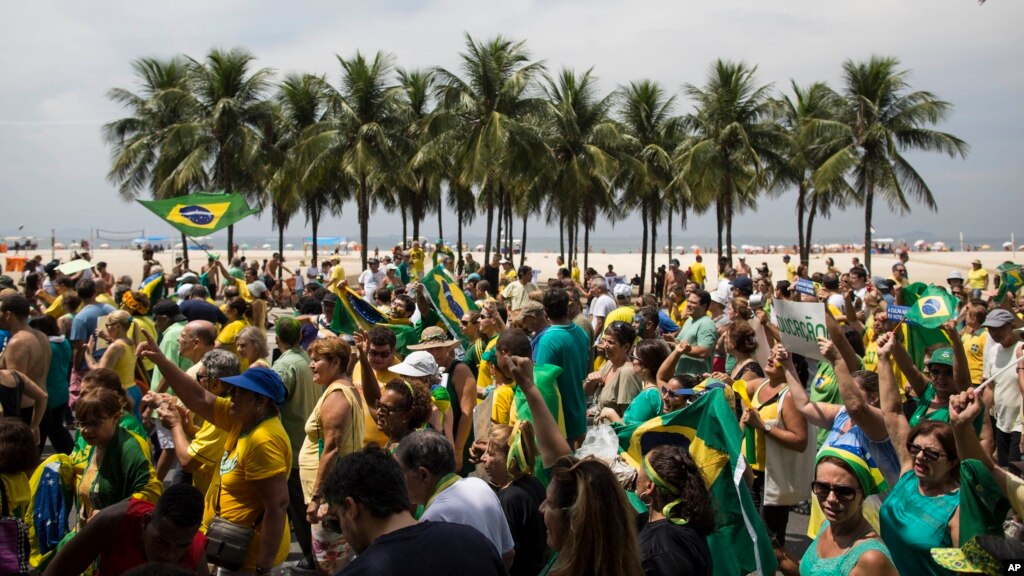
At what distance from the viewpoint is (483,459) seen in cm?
442

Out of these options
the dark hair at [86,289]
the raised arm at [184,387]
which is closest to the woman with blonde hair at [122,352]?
the dark hair at [86,289]

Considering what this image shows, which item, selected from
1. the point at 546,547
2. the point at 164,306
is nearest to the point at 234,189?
the point at 164,306

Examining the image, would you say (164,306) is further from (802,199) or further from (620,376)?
(802,199)

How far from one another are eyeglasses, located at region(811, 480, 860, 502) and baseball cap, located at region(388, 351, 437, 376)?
2.43 m

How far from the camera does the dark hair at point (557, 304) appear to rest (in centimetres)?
681

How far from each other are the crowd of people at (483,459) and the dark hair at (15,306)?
2cm

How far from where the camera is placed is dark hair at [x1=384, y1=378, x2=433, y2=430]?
4.48 meters

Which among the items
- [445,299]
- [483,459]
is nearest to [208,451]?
[483,459]

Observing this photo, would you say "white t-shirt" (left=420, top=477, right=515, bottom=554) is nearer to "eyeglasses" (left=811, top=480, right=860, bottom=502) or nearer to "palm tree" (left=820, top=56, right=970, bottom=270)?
"eyeglasses" (left=811, top=480, right=860, bottom=502)

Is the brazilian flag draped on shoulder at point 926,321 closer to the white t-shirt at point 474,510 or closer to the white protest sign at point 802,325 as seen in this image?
the white protest sign at point 802,325

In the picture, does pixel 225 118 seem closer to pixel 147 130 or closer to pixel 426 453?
pixel 147 130

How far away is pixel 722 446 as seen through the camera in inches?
174

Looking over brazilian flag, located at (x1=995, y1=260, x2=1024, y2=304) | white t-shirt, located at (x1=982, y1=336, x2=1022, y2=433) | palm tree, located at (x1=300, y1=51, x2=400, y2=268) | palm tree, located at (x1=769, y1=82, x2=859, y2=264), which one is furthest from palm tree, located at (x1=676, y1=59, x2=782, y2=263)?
white t-shirt, located at (x1=982, y1=336, x2=1022, y2=433)

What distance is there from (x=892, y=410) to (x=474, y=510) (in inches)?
98.4
